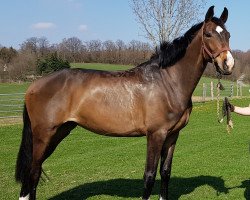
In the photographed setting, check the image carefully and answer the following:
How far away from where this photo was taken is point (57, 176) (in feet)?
23.3

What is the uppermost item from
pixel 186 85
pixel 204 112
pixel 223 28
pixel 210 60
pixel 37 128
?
pixel 223 28

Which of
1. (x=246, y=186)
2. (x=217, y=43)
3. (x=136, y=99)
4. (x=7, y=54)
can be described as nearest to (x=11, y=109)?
(x=246, y=186)

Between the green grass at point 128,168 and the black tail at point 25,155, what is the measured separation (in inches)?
31.5

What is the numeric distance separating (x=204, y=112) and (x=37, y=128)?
53.9 ft

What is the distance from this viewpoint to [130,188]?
6.16 meters

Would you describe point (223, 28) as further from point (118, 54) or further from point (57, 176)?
point (118, 54)

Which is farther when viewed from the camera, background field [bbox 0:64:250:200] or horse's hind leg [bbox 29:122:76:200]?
background field [bbox 0:64:250:200]

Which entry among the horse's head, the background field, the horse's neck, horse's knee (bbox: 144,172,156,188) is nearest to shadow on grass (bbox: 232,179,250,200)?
the background field

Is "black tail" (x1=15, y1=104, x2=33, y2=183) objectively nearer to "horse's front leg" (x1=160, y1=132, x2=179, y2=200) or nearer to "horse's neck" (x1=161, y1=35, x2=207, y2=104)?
"horse's front leg" (x1=160, y1=132, x2=179, y2=200)

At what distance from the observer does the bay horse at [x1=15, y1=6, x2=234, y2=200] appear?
4.46 m

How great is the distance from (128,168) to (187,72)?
3.73 metres

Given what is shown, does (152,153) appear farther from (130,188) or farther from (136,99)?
(130,188)

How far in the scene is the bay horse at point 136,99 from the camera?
4.46 m

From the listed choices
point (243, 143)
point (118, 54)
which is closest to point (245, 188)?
point (243, 143)
